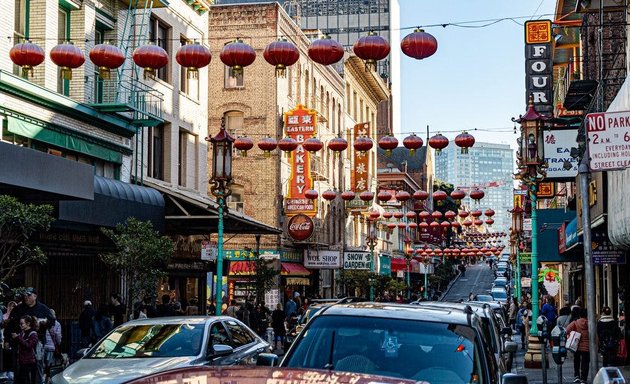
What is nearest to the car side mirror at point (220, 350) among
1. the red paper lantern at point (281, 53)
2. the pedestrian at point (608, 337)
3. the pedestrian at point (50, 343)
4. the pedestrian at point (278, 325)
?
the pedestrian at point (50, 343)

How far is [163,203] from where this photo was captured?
1152 inches

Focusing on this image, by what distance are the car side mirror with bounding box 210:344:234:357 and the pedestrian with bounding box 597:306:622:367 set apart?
983 centimetres

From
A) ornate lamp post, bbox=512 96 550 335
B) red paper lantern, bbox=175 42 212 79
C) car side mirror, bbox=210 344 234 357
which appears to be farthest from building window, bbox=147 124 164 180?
car side mirror, bbox=210 344 234 357

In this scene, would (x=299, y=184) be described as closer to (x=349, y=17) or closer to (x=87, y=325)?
(x=87, y=325)

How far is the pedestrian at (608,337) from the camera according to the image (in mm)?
20094

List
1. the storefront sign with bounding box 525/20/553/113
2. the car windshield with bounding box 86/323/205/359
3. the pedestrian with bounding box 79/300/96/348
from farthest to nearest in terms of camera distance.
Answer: the storefront sign with bounding box 525/20/553/113, the pedestrian with bounding box 79/300/96/348, the car windshield with bounding box 86/323/205/359

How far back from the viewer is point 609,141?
11266 millimetres

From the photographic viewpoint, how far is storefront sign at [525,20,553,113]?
33.6 m

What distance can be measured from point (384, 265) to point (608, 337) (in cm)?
5729

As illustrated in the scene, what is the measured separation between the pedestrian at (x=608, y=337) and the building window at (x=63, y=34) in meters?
15.3

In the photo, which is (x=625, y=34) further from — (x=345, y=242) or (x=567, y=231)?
(x=345, y=242)

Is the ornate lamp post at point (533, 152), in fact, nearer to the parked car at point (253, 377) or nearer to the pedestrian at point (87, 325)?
the pedestrian at point (87, 325)

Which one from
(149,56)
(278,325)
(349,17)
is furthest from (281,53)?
(349,17)

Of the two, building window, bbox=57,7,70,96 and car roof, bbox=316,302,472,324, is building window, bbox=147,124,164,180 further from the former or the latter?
car roof, bbox=316,302,472,324
